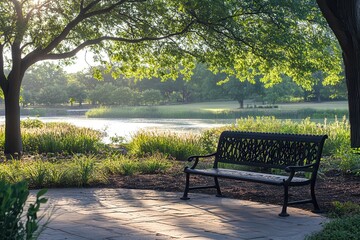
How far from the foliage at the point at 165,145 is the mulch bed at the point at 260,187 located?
5731mm

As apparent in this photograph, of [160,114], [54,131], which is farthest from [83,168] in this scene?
[160,114]

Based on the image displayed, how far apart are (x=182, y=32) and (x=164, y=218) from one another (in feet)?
34.7

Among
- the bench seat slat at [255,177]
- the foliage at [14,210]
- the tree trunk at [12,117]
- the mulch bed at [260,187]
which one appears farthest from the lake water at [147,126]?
the foliage at [14,210]

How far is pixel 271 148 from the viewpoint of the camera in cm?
973

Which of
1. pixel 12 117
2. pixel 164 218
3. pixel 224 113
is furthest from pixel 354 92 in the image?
pixel 224 113

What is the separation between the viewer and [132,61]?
68.3ft

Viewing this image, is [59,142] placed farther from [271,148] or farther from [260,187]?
[271,148]

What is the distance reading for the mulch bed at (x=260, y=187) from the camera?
32.0 ft

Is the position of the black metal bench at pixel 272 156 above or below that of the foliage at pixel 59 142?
above

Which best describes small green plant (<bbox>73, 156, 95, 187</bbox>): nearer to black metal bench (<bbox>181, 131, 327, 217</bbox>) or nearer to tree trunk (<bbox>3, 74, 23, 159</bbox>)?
black metal bench (<bbox>181, 131, 327, 217</bbox>)

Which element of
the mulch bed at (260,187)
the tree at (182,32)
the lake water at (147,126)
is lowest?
the lake water at (147,126)

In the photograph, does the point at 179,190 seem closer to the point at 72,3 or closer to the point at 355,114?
the point at 355,114

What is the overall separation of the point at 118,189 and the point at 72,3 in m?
9.87

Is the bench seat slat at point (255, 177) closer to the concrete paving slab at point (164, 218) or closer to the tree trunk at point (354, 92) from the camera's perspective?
the concrete paving slab at point (164, 218)
